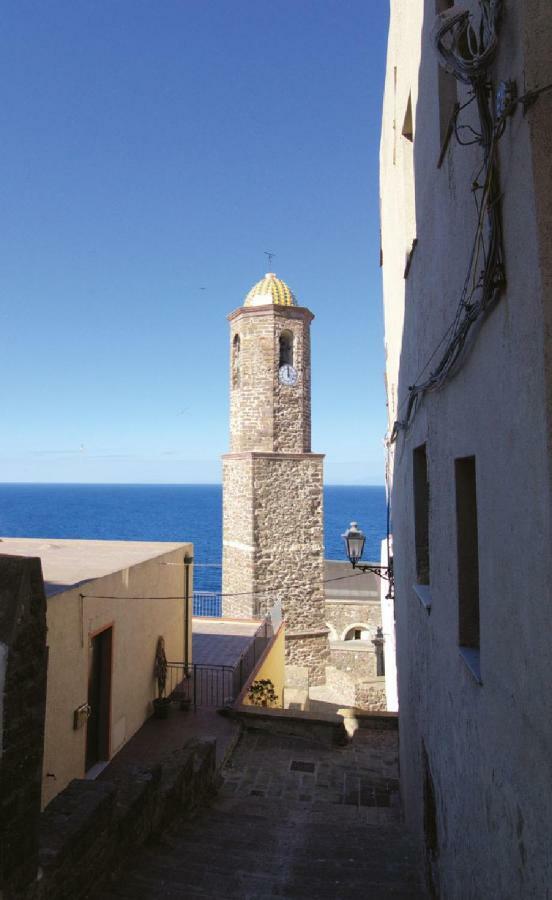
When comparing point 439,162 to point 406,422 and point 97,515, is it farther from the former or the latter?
point 97,515

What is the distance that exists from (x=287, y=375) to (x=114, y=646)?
13795 mm

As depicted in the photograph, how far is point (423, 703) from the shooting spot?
526 cm

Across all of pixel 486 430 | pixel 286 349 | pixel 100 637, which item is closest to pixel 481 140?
pixel 486 430

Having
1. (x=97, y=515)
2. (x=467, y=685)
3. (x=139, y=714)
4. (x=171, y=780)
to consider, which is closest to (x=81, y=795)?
(x=171, y=780)

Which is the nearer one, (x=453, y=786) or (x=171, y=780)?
(x=453, y=786)

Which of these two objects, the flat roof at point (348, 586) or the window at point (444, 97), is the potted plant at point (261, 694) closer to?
the window at point (444, 97)

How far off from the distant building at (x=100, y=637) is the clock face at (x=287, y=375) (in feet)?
33.3

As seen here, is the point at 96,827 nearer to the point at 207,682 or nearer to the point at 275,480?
the point at 207,682

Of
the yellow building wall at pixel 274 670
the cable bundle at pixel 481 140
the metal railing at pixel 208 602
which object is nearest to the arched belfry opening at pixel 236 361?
the metal railing at pixel 208 602

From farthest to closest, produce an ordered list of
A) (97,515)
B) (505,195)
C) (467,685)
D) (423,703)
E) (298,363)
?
(97,515) → (298,363) → (423,703) → (467,685) → (505,195)

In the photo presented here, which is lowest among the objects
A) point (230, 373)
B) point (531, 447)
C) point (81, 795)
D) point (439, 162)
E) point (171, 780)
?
point (171, 780)

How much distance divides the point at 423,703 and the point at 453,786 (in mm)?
1590

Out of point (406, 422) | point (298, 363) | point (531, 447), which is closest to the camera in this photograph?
point (531, 447)

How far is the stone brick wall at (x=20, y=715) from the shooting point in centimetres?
337
